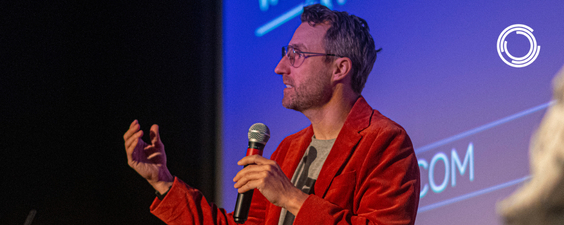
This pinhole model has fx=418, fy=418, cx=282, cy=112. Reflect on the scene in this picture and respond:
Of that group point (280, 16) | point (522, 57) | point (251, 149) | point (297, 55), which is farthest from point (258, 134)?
point (280, 16)

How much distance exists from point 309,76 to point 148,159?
766mm

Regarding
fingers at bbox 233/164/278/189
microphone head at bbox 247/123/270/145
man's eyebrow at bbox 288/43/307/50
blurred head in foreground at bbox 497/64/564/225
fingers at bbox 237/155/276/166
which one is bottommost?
fingers at bbox 233/164/278/189

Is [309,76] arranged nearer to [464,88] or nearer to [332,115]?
[332,115]

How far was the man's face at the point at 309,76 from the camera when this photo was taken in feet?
5.33

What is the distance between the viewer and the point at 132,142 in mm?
1690

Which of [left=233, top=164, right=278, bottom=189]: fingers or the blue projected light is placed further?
the blue projected light

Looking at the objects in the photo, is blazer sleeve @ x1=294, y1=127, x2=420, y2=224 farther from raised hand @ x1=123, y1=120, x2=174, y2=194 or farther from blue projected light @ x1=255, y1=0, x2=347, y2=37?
blue projected light @ x1=255, y1=0, x2=347, y2=37

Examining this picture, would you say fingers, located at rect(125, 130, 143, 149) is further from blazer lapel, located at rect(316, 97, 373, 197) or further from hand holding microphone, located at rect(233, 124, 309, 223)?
blazer lapel, located at rect(316, 97, 373, 197)

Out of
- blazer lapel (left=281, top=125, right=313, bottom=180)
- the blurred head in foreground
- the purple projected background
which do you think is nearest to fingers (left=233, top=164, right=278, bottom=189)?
blazer lapel (left=281, top=125, right=313, bottom=180)

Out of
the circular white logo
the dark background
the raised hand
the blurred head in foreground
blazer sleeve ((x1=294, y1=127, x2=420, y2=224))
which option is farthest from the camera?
the dark background

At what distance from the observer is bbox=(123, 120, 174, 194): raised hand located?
1.69 meters

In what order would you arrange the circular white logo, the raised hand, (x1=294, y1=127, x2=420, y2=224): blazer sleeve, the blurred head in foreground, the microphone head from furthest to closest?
the raised hand
the circular white logo
the microphone head
(x1=294, y1=127, x2=420, y2=224): blazer sleeve
the blurred head in foreground

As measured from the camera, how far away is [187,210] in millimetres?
1701

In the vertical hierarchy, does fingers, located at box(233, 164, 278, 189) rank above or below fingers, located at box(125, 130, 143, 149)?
above
